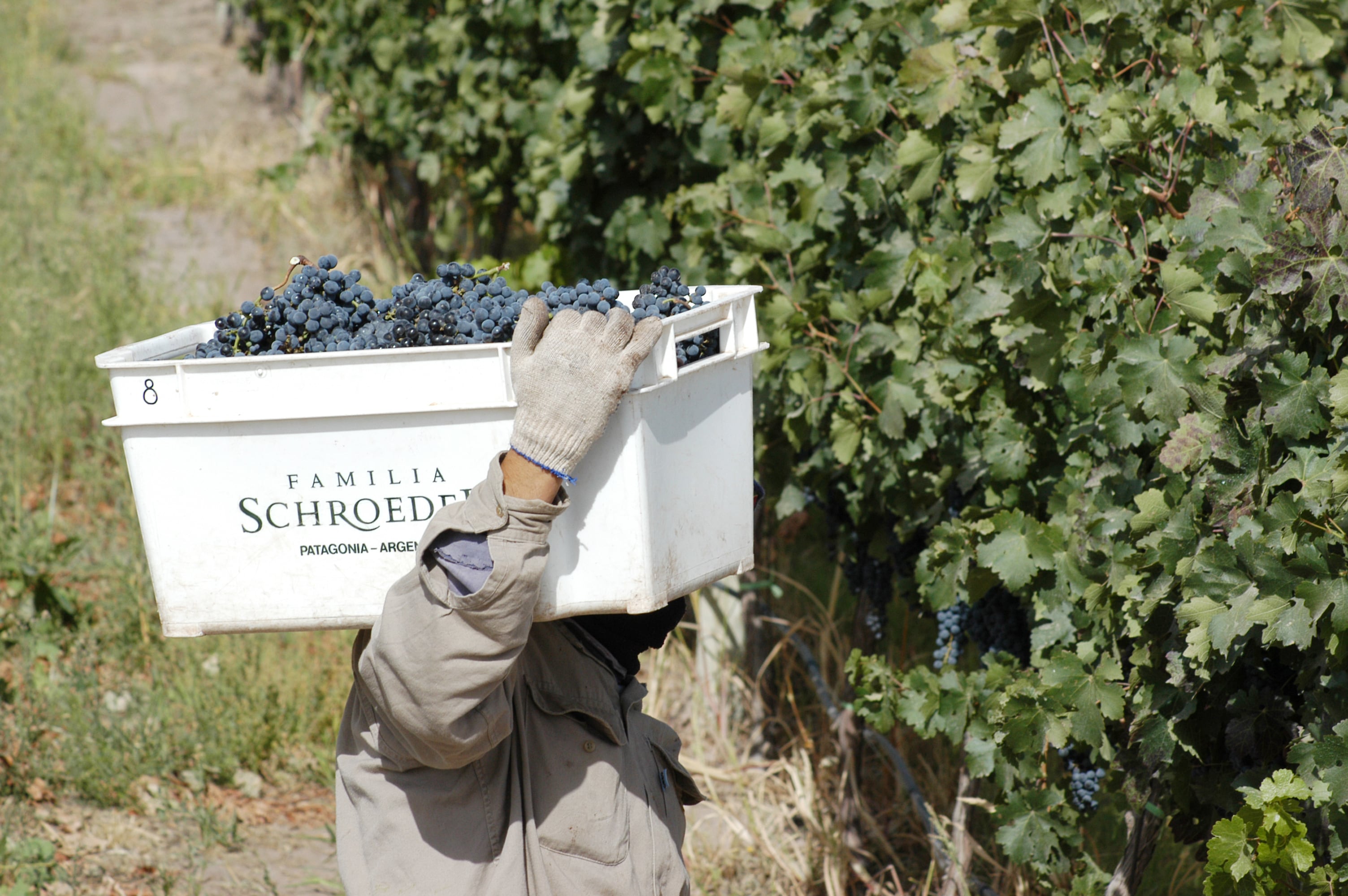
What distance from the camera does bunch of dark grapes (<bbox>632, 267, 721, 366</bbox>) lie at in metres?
1.62

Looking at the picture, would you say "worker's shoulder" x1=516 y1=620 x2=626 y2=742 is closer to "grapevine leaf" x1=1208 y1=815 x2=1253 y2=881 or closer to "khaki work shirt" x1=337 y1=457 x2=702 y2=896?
"khaki work shirt" x1=337 y1=457 x2=702 y2=896

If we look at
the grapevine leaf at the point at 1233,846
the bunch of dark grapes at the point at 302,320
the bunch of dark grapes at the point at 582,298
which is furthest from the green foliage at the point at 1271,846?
the bunch of dark grapes at the point at 302,320

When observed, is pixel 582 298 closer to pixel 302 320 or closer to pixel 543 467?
pixel 543 467

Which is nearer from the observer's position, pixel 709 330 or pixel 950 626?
pixel 709 330

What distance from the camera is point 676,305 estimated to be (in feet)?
5.54

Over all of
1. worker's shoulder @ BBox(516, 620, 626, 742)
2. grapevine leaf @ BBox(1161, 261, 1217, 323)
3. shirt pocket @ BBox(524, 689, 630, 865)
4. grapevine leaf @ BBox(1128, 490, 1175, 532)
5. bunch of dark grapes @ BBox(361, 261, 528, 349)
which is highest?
bunch of dark grapes @ BBox(361, 261, 528, 349)

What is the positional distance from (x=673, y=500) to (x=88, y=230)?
5.50 meters

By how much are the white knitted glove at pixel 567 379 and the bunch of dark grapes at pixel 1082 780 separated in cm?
114

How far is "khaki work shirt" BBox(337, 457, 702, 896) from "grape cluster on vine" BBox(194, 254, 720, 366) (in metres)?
0.22

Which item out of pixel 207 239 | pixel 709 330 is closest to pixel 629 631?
pixel 709 330

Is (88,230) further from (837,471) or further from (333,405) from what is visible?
(333,405)

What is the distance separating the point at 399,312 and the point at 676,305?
1.24 feet

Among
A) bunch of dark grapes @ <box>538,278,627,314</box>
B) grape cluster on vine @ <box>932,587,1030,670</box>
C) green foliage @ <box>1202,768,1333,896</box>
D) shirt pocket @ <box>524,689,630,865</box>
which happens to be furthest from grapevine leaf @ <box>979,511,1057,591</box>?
bunch of dark grapes @ <box>538,278,627,314</box>

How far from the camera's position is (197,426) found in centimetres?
155
